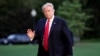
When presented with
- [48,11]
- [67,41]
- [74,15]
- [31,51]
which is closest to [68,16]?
[74,15]

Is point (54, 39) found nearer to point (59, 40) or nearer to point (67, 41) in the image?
point (59, 40)

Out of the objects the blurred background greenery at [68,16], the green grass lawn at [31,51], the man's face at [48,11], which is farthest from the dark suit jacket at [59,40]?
the blurred background greenery at [68,16]

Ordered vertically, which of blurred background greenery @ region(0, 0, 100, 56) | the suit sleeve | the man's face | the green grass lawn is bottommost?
blurred background greenery @ region(0, 0, 100, 56)

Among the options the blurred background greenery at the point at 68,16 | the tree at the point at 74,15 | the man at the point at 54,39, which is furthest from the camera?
the blurred background greenery at the point at 68,16

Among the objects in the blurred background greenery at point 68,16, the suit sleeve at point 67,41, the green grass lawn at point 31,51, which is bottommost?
the blurred background greenery at point 68,16

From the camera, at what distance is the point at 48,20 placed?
8.36 metres

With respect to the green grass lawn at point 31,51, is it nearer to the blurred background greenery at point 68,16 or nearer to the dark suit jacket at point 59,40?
the dark suit jacket at point 59,40

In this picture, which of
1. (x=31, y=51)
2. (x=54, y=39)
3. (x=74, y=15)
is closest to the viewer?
(x=54, y=39)

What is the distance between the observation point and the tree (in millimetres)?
53013

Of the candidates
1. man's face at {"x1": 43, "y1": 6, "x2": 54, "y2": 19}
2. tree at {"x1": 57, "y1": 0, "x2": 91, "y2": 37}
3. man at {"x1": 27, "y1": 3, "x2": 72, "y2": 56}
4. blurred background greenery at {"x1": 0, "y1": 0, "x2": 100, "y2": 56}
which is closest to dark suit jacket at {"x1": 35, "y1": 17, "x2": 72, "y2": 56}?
man at {"x1": 27, "y1": 3, "x2": 72, "y2": 56}

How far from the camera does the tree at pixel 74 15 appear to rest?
53013mm

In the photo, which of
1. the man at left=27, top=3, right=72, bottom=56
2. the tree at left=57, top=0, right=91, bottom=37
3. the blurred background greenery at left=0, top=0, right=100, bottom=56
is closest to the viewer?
the man at left=27, top=3, right=72, bottom=56

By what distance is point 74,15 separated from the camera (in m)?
53.7

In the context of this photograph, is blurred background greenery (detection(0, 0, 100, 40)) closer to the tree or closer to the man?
the tree
